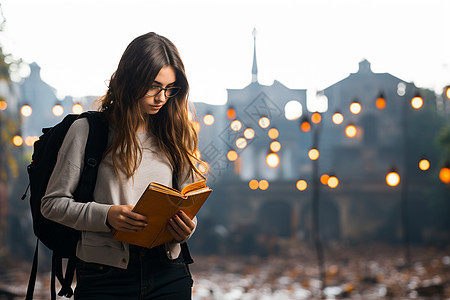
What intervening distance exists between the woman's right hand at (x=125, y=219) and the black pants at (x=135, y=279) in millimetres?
132

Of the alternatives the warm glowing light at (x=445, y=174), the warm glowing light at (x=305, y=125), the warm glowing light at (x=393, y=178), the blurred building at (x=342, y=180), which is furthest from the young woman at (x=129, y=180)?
the blurred building at (x=342, y=180)

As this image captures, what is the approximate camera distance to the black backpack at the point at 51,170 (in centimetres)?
136

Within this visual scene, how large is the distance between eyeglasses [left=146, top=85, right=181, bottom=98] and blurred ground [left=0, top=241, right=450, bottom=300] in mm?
4930

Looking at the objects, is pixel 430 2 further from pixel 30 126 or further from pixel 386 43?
pixel 30 126

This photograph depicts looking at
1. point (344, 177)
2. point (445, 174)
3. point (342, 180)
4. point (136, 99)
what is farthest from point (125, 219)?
point (344, 177)

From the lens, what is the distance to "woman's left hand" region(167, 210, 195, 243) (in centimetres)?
138

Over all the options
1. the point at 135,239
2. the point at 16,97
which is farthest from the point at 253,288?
the point at 135,239

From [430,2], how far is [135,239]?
370 inches

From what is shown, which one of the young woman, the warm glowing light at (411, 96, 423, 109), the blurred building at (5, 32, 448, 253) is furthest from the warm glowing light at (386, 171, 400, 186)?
the blurred building at (5, 32, 448, 253)

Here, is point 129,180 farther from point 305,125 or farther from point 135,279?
point 305,125

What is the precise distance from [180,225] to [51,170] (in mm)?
401

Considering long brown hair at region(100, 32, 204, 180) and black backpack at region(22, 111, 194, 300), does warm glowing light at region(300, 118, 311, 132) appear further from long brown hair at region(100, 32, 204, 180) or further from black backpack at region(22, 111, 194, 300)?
black backpack at region(22, 111, 194, 300)

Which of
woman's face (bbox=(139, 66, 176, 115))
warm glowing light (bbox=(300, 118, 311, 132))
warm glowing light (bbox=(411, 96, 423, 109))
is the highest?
warm glowing light (bbox=(411, 96, 423, 109))

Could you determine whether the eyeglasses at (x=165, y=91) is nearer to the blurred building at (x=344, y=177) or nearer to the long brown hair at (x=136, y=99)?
the long brown hair at (x=136, y=99)
